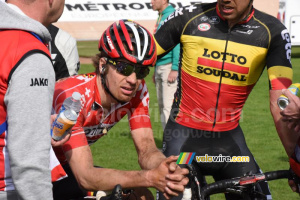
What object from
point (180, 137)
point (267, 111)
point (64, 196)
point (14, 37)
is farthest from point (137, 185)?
point (267, 111)

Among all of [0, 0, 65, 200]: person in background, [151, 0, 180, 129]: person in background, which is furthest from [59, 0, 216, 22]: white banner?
[0, 0, 65, 200]: person in background

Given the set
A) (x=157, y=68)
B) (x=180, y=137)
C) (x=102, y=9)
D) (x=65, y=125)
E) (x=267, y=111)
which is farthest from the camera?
(x=102, y=9)

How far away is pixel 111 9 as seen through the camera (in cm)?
3209

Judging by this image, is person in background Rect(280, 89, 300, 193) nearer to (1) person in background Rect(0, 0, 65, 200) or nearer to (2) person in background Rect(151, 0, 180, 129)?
(1) person in background Rect(0, 0, 65, 200)

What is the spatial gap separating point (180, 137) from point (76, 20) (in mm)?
28837

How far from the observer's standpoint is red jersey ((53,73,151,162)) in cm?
388

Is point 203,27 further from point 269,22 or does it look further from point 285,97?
point 285,97

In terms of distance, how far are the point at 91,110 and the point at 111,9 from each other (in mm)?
28552

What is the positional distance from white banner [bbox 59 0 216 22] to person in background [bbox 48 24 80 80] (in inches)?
1003

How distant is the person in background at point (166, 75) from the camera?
10.1 metres

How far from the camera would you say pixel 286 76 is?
4863 millimetres

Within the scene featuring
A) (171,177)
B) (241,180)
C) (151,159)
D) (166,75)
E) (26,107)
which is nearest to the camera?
(26,107)

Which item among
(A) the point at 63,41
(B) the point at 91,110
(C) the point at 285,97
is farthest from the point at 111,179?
(A) the point at 63,41

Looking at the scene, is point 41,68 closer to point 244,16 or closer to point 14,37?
point 14,37
